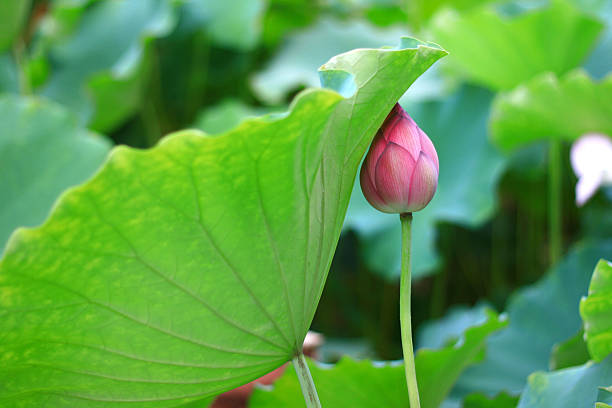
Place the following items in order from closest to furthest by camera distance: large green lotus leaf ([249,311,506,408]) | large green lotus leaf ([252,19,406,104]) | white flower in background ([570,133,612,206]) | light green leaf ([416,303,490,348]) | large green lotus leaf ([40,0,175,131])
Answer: large green lotus leaf ([249,311,506,408]) < white flower in background ([570,133,612,206]) < light green leaf ([416,303,490,348]) < large green lotus leaf ([40,0,175,131]) < large green lotus leaf ([252,19,406,104])

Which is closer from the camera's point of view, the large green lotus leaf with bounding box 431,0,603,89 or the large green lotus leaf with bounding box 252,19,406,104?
the large green lotus leaf with bounding box 431,0,603,89

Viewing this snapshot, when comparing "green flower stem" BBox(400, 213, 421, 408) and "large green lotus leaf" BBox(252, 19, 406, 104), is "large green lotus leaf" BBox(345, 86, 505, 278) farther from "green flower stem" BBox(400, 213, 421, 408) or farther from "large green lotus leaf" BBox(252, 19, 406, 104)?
"green flower stem" BBox(400, 213, 421, 408)

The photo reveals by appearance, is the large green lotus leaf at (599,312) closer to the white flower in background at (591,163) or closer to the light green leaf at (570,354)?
the light green leaf at (570,354)

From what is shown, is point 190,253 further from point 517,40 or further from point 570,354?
point 517,40

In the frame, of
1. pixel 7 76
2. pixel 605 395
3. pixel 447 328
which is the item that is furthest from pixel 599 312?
pixel 7 76

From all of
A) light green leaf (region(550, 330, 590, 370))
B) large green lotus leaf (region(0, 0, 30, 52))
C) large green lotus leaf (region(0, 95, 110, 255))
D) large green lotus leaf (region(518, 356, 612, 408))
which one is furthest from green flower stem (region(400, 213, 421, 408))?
large green lotus leaf (region(0, 0, 30, 52))

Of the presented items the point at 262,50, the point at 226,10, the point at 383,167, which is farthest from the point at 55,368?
the point at 262,50
